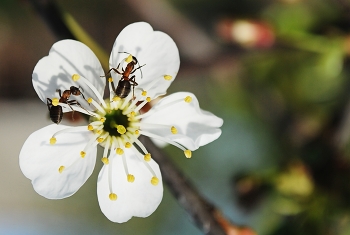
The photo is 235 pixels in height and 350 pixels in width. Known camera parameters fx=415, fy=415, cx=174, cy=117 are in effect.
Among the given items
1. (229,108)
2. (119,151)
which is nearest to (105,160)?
(119,151)

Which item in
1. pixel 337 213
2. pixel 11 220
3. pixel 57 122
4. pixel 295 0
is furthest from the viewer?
pixel 11 220

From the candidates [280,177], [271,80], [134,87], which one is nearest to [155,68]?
[134,87]

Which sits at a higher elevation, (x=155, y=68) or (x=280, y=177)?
(x=155, y=68)

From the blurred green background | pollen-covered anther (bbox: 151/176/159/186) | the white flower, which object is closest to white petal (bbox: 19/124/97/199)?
the white flower

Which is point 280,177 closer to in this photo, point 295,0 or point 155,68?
point 295,0

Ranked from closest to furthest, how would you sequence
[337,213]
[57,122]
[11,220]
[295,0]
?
[57,122] → [337,213] → [295,0] → [11,220]

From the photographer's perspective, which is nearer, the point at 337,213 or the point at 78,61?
the point at 78,61

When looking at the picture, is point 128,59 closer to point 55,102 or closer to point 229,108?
point 55,102

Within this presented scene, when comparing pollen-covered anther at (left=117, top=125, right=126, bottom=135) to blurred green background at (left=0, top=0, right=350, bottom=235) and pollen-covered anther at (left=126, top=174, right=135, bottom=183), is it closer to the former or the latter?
pollen-covered anther at (left=126, top=174, right=135, bottom=183)
